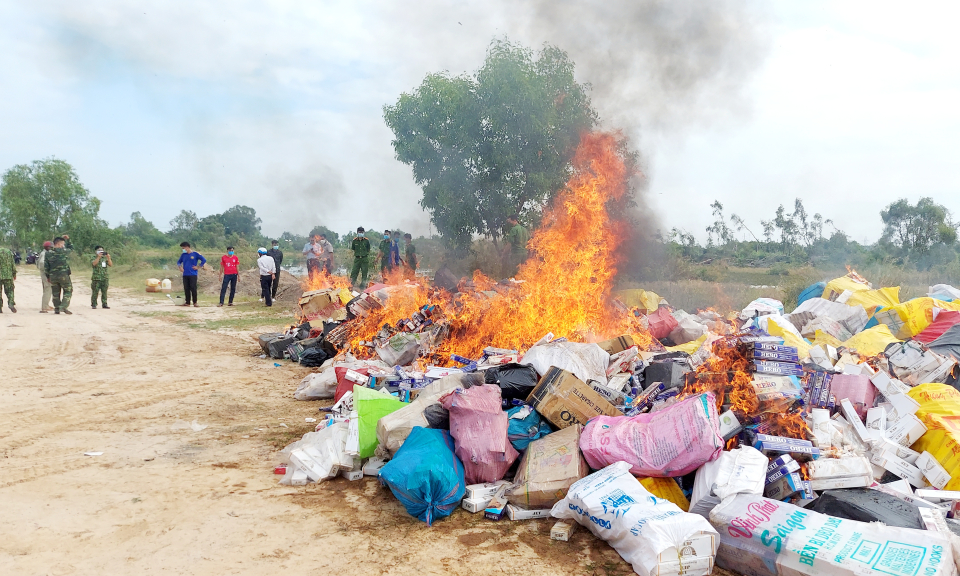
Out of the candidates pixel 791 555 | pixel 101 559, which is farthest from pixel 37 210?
pixel 791 555

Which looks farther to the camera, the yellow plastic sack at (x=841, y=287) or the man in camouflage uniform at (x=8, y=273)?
the man in camouflage uniform at (x=8, y=273)

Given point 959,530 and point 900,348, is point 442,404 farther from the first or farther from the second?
point 900,348

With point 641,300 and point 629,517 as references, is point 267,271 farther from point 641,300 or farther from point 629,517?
point 629,517

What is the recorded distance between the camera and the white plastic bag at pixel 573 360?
4.77 metres

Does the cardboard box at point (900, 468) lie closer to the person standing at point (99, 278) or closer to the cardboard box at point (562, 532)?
the cardboard box at point (562, 532)

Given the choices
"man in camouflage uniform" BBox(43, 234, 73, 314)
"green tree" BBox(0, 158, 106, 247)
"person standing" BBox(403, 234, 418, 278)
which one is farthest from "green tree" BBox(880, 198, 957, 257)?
"green tree" BBox(0, 158, 106, 247)

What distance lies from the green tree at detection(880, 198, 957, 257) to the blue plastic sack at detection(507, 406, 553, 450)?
19.3 metres

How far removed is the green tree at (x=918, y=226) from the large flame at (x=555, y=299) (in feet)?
48.6

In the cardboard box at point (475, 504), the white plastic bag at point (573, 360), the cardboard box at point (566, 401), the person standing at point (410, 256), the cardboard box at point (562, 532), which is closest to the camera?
the cardboard box at point (562, 532)

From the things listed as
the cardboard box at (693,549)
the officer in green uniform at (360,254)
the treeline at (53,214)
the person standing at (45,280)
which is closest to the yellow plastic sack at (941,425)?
the cardboard box at (693,549)

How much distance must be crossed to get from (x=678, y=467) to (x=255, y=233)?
48.1 metres

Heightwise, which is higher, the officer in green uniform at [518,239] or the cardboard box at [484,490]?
the officer in green uniform at [518,239]

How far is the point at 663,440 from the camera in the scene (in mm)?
3344

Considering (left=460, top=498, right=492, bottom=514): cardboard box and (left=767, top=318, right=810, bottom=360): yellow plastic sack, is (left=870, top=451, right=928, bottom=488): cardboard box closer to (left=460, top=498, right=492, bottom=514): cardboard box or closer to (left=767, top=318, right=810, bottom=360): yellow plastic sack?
(left=767, top=318, right=810, bottom=360): yellow plastic sack
